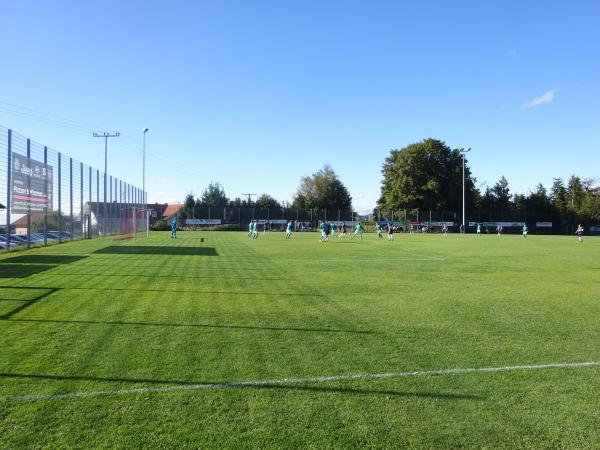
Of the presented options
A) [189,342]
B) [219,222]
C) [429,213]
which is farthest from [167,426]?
[429,213]

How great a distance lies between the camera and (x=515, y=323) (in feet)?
25.4

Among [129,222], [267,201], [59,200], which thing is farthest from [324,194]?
[59,200]

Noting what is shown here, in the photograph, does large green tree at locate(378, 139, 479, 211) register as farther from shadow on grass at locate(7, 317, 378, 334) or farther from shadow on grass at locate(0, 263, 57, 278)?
shadow on grass at locate(7, 317, 378, 334)

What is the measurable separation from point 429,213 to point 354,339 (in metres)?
82.8

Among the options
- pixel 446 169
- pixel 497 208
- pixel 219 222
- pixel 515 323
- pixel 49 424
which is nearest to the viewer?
pixel 49 424

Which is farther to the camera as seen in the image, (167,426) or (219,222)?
(219,222)

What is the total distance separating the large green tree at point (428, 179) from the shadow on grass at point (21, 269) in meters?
79.7

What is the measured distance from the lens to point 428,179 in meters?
88.9

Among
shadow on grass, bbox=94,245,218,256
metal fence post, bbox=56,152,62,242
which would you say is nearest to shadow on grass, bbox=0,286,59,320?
shadow on grass, bbox=94,245,218,256

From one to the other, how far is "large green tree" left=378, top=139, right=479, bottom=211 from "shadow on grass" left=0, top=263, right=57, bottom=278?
79706mm

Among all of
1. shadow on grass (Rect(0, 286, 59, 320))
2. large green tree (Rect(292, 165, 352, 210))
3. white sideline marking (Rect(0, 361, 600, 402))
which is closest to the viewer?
white sideline marking (Rect(0, 361, 600, 402))

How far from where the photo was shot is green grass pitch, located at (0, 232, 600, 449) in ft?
12.4

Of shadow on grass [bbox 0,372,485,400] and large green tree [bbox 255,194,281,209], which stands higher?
large green tree [bbox 255,194,281,209]

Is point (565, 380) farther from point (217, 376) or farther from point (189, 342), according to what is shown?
point (189, 342)
